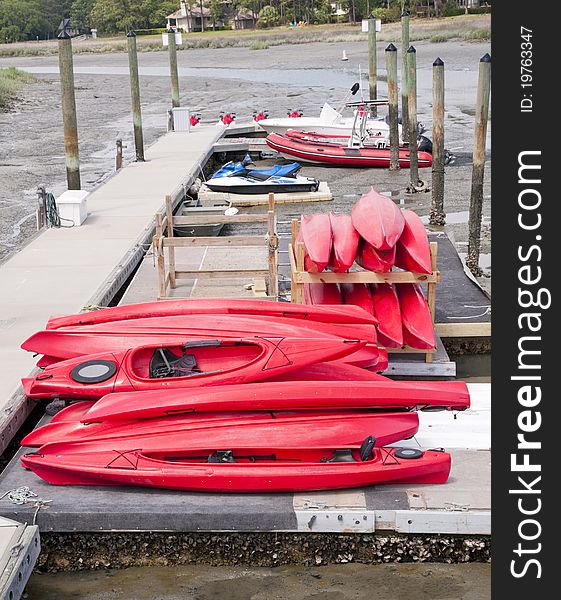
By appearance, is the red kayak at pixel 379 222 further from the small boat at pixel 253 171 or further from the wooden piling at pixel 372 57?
the wooden piling at pixel 372 57

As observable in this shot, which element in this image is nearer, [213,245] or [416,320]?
[416,320]

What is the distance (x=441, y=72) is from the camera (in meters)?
16.4

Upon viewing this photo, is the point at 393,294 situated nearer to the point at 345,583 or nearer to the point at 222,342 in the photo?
the point at 222,342

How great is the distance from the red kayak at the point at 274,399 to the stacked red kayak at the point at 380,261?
1752 millimetres

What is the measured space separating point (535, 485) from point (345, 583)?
9.39 ft

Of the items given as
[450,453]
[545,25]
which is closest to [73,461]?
[450,453]

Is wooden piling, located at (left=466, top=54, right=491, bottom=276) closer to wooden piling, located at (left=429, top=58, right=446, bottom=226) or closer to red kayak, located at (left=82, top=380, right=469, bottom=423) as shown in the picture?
wooden piling, located at (left=429, top=58, right=446, bottom=226)

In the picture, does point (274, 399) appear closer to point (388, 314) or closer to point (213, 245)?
point (388, 314)

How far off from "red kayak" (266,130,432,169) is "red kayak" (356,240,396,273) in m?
13.0

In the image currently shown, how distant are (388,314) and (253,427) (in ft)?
8.61

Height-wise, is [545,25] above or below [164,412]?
above

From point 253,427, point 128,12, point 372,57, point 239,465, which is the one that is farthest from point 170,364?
point 128,12

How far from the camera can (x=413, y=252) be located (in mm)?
9453

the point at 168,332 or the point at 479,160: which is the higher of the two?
the point at 479,160
